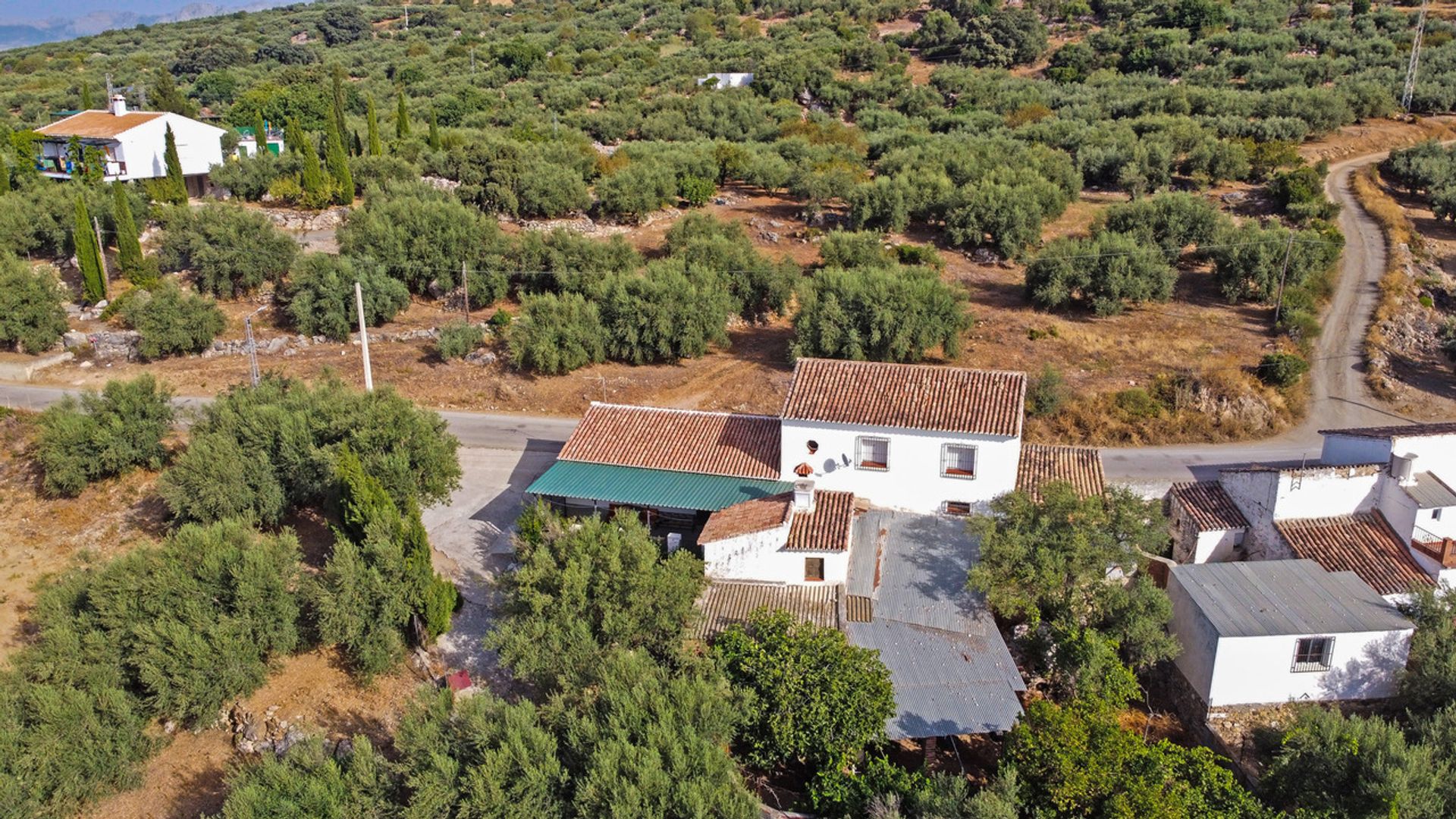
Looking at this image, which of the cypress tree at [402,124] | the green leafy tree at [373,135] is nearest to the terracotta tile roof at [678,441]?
the green leafy tree at [373,135]

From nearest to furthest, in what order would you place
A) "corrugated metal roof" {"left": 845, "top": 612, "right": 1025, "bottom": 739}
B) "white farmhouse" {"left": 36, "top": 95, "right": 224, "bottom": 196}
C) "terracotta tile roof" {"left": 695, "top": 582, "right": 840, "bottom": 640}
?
"corrugated metal roof" {"left": 845, "top": 612, "right": 1025, "bottom": 739}, "terracotta tile roof" {"left": 695, "top": 582, "right": 840, "bottom": 640}, "white farmhouse" {"left": 36, "top": 95, "right": 224, "bottom": 196}

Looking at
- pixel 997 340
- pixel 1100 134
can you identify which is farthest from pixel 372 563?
pixel 1100 134

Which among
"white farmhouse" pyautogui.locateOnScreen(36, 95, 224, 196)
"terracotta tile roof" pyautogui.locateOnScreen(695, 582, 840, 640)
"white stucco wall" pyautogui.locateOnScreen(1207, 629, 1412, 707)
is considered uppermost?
"white farmhouse" pyautogui.locateOnScreen(36, 95, 224, 196)

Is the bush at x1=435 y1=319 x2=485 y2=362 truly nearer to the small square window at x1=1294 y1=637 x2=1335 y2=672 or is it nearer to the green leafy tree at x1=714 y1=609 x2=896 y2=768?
the green leafy tree at x1=714 y1=609 x2=896 y2=768

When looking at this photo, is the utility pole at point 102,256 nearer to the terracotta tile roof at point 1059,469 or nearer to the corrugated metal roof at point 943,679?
the corrugated metal roof at point 943,679

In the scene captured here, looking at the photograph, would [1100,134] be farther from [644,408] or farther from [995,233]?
[644,408]

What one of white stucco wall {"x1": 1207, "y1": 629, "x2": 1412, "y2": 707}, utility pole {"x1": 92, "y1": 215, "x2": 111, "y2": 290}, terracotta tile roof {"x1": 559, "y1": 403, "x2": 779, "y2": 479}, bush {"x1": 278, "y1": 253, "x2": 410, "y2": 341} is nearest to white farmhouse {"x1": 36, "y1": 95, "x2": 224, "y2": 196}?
utility pole {"x1": 92, "y1": 215, "x2": 111, "y2": 290}

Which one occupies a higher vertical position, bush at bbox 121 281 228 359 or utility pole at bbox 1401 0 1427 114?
utility pole at bbox 1401 0 1427 114
